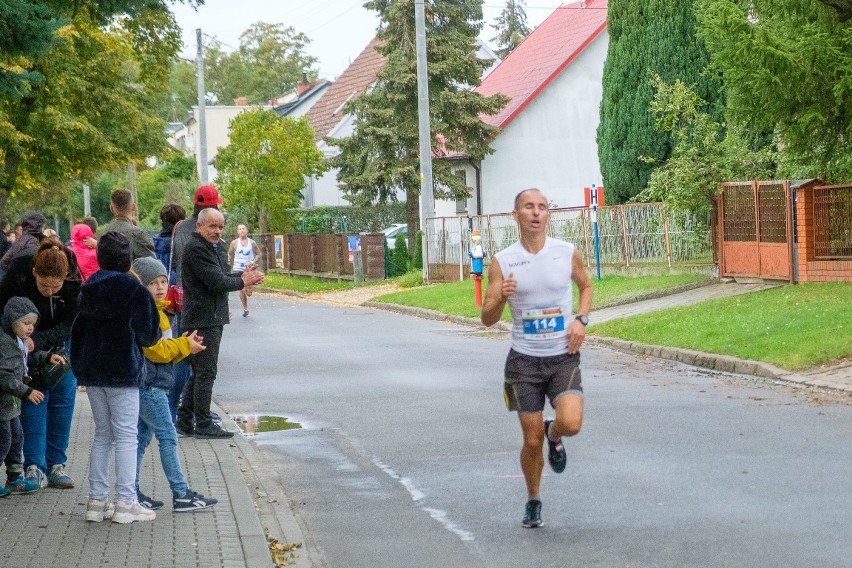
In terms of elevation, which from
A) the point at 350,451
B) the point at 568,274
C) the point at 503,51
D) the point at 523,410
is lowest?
the point at 350,451

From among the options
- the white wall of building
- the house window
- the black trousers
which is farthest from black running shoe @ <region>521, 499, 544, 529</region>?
the white wall of building

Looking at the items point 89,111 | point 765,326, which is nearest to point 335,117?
point 89,111

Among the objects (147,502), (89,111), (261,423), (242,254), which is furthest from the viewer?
(89,111)

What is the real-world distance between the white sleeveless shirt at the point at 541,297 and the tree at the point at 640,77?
24.4 m

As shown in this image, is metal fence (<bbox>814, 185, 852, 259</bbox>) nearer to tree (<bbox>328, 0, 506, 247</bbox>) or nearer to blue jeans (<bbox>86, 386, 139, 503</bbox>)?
blue jeans (<bbox>86, 386, 139, 503</bbox>)

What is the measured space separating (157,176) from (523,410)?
76.2 m

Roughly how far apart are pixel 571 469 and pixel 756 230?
15.2m

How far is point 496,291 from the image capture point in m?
7.49

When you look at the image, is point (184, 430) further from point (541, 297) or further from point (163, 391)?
point (541, 297)

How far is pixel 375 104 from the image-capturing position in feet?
142

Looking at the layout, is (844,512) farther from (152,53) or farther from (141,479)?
(152,53)

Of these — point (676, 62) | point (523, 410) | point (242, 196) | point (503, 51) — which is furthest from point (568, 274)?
point (503, 51)

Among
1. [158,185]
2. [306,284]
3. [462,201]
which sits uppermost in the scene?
[158,185]

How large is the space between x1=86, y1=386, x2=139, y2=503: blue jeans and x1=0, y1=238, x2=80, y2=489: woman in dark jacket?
1.15 metres
